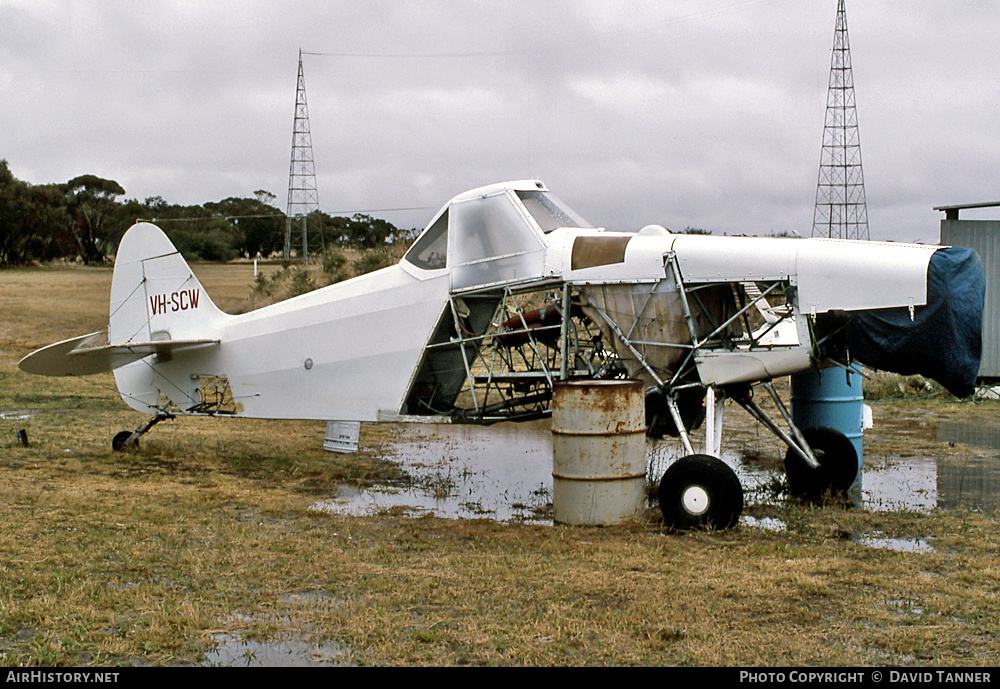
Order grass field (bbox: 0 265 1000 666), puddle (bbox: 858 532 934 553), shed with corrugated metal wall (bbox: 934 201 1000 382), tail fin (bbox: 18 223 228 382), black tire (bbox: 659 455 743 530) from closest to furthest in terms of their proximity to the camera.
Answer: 1. grass field (bbox: 0 265 1000 666)
2. puddle (bbox: 858 532 934 553)
3. black tire (bbox: 659 455 743 530)
4. tail fin (bbox: 18 223 228 382)
5. shed with corrugated metal wall (bbox: 934 201 1000 382)

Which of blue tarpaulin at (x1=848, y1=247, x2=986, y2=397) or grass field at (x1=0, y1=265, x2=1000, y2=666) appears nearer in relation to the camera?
grass field at (x1=0, y1=265, x2=1000, y2=666)

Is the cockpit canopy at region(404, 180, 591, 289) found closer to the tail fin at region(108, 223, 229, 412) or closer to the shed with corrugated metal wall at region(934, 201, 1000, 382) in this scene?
the tail fin at region(108, 223, 229, 412)

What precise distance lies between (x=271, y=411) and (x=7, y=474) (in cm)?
293

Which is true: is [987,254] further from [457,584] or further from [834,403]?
[457,584]

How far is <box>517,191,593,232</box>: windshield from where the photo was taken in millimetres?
9562

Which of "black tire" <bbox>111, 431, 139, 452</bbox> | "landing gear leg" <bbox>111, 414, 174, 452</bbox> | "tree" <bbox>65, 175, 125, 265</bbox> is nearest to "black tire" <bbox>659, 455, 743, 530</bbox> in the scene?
"landing gear leg" <bbox>111, 414, 174, 452</bbox>

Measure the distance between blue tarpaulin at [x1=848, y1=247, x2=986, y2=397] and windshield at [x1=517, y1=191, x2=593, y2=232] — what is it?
3067mm

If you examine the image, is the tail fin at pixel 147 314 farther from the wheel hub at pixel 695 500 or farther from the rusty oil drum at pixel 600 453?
the wheel hub at pixel 695 500

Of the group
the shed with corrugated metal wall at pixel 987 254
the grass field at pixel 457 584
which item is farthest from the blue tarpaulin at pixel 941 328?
the shed with corrugated metal wall at pixel 987 254

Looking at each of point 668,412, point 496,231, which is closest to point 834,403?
point 668,412

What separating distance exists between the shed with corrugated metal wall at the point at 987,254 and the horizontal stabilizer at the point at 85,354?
16316mm

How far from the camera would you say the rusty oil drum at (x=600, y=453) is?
8211mm
